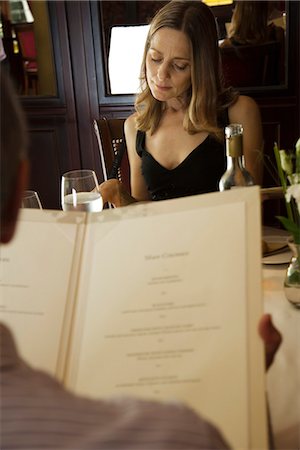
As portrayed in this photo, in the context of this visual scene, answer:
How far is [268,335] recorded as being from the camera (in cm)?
47

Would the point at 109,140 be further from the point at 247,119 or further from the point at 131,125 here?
the point at 247,119

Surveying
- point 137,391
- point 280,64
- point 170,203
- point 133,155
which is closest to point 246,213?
point 170,203

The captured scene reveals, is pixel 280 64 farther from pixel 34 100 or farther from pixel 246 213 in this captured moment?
pixel 246 213

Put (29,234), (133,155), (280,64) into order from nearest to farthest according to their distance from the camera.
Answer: (29,234), (133,155), (280,64)

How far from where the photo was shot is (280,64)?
7.52 ft

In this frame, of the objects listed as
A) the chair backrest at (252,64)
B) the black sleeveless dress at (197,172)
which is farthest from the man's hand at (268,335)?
the chair backrest at (252,64)

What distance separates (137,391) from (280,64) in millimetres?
2118

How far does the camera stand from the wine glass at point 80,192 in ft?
2.96

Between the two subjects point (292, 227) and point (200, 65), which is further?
point (200, 65)

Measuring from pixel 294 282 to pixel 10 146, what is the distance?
56 cm

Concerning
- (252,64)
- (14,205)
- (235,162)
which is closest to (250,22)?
Answer: (252,64)

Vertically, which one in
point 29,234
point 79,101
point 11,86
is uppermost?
point 11,86

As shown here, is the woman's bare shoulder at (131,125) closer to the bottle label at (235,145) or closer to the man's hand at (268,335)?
the bottle label at (235,145)

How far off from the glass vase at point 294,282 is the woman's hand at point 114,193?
48cm
